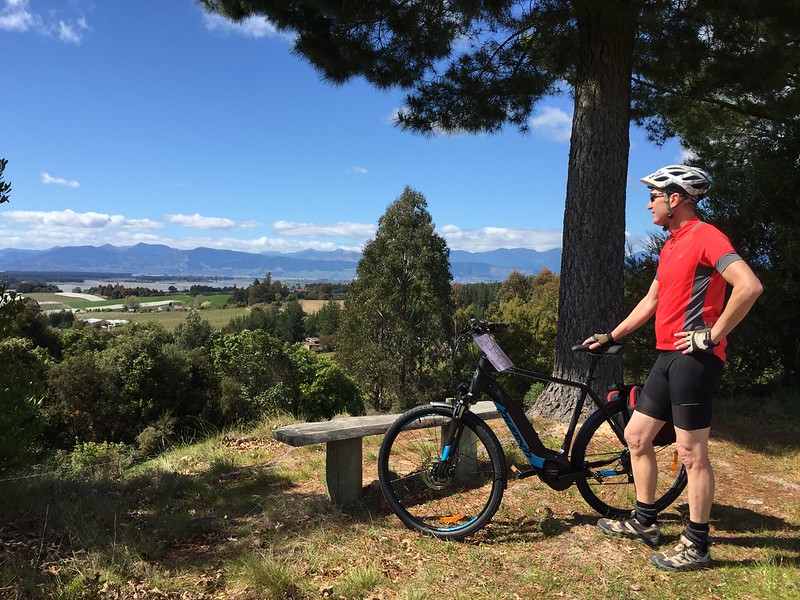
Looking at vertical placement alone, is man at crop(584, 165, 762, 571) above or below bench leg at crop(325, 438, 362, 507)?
above

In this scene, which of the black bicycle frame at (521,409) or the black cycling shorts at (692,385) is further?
the black bicycle frame at (521,409)

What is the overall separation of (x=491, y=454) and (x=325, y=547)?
1131mm

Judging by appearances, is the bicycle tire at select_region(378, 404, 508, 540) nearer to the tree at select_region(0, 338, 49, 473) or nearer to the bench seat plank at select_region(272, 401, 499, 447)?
the bench seat plank at select_region(272, 401, 499, 447)

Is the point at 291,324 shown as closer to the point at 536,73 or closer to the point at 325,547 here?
the point at 536,73

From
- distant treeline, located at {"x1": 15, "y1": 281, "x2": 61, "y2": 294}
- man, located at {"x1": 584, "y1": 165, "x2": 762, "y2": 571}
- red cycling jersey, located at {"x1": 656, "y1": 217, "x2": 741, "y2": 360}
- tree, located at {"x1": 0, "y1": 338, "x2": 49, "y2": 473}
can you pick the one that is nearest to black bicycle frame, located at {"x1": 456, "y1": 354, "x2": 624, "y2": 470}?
man, located at {"x1": 584, "y1": 165, "x2": 762, "y2": 571}

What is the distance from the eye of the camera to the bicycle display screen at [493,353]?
3.16 metres

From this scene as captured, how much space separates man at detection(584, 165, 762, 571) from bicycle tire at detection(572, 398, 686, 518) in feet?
1.23

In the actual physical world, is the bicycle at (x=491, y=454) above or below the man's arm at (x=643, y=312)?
below

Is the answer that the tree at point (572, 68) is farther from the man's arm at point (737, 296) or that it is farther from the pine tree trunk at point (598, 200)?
the man's arm at point (737, 296)

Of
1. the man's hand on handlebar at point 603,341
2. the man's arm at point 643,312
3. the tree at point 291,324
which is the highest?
the man's arm at point 643,312

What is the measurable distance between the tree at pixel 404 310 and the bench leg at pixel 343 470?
25108 millimetres

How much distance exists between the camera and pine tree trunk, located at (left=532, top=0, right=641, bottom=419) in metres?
5.36

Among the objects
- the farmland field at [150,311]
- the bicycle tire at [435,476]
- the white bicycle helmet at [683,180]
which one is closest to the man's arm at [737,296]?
the white bicycle helmet at [683,180]

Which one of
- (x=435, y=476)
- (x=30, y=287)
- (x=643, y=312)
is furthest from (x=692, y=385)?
(x=30, y=287)
